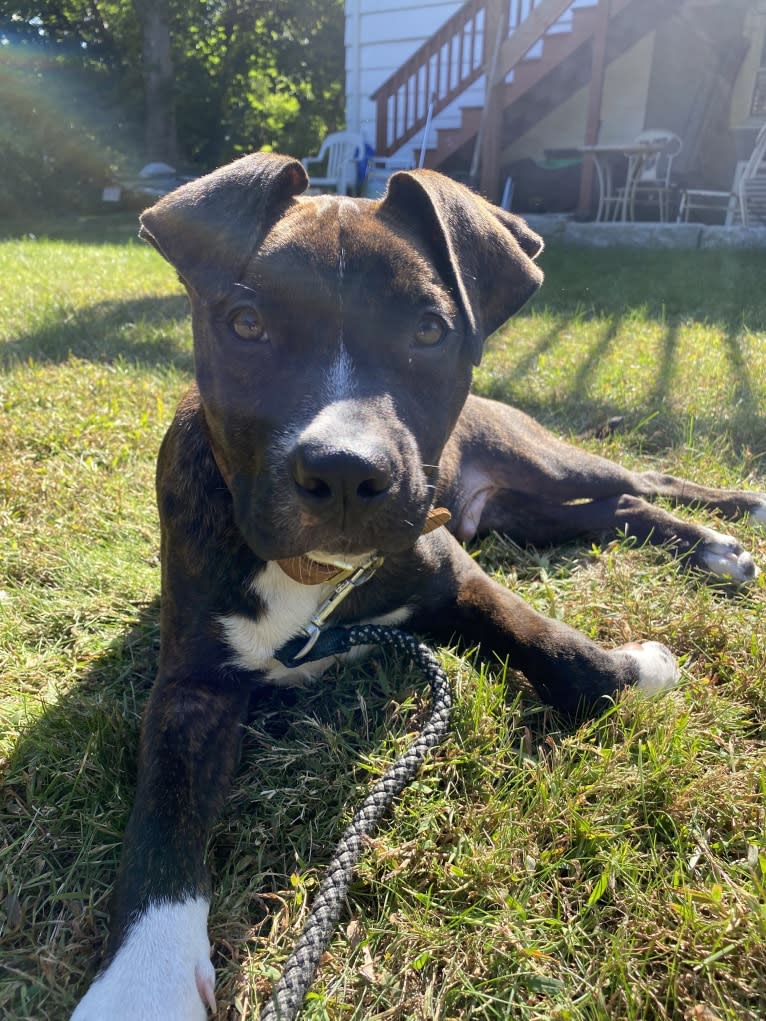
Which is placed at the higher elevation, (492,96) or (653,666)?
(492,96)

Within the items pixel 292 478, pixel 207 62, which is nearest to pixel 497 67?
pixel 292 478

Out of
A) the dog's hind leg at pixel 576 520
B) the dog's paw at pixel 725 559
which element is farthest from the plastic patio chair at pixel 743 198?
the dog's paw at pixel 725 559

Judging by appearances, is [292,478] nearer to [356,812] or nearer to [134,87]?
[356,812]

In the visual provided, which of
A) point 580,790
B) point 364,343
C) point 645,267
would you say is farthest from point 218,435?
point 645,267

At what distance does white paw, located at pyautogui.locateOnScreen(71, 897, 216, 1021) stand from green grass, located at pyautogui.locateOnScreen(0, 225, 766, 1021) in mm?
72

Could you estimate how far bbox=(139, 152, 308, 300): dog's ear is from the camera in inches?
95.0

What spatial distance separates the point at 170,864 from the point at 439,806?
0.72 m

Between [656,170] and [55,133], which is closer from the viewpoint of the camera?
[656,170]

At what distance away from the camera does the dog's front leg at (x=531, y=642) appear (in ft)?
8.45

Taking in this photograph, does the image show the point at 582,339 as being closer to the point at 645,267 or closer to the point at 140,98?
the point at 645,267

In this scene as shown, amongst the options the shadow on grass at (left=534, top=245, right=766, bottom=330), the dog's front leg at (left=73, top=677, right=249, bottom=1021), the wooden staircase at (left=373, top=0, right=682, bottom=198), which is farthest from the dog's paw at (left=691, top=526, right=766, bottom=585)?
the wooden staircase at (left=373, top=0, right=682, bottom=198)

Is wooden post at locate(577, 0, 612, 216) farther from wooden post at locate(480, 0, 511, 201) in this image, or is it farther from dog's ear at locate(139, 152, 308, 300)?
dog's ear at locate(139, 152, 308, 300)

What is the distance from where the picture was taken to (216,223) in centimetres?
243

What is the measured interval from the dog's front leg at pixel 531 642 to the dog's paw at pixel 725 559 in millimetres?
759
